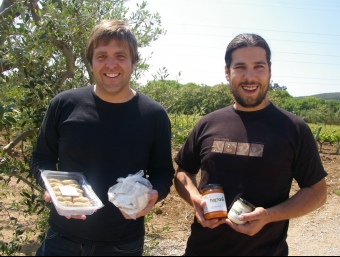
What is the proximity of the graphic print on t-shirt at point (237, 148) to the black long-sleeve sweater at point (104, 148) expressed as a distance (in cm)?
29

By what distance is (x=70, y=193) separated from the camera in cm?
195

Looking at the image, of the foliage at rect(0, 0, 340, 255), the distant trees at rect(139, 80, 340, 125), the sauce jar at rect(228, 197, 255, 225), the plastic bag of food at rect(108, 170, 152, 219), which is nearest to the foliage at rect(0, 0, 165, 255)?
the foliage at rect(0, 0, 340, 255)

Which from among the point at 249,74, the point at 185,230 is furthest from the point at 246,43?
the point at 185,230

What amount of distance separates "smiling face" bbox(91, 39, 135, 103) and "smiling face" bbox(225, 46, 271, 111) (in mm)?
637

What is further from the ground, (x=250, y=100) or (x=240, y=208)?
(x=250, y=100)

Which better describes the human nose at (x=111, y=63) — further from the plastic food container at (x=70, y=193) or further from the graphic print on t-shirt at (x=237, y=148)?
the graphic print on t-shirt at (x=237, y=148)

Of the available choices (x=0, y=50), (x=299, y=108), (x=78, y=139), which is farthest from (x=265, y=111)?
(x=299, y=108)

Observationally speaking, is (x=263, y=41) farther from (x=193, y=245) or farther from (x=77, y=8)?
(x=77, y=8)

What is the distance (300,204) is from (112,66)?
1.29 meters

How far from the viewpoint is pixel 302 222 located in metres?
7.04

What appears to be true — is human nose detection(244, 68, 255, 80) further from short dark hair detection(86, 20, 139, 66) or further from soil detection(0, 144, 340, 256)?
soil detection(0, 144, 340, 256)

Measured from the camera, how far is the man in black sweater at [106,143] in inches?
82.0

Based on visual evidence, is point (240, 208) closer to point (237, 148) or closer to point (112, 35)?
point (237, 148)

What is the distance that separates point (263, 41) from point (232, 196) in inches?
37.4
